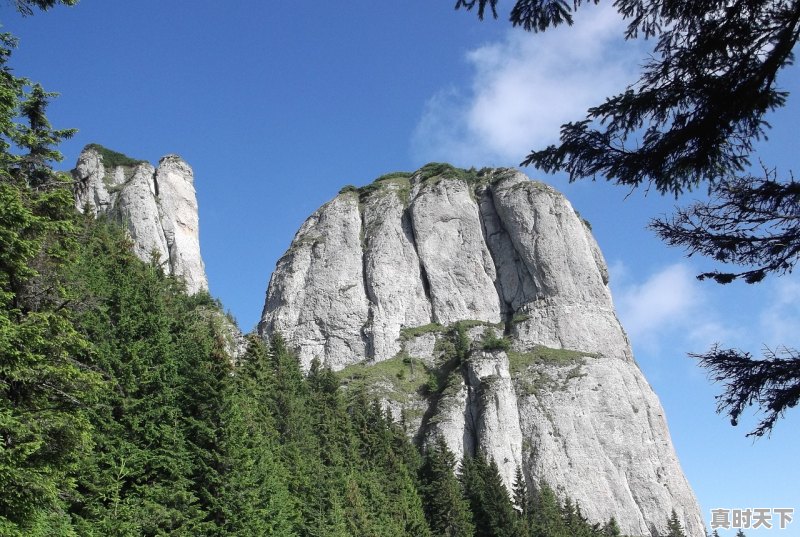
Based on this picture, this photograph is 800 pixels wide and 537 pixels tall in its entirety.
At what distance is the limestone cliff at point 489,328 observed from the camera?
296 ft

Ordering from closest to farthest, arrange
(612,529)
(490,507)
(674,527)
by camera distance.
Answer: (490,507) < (612,529) < (674,527)

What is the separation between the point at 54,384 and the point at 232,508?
1297 cm

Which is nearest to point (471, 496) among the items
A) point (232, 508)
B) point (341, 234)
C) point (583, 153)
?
point (232, 508)

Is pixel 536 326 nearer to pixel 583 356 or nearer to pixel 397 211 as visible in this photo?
pixel 583 356

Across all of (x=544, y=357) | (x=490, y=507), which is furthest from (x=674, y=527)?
(x=490, y=507)

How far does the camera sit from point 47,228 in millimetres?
15586

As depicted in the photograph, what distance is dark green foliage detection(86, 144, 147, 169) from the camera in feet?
377

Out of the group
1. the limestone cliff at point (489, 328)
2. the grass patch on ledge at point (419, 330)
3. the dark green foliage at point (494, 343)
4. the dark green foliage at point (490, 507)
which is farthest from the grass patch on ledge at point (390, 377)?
the dark green foliage at point (490, 507)

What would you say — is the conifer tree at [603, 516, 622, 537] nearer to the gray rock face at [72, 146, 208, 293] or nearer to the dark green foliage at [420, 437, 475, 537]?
the dark green foliage at [420, 437, 475, 537]

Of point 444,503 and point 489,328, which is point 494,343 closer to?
point 489,328

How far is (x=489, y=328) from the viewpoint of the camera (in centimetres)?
10794

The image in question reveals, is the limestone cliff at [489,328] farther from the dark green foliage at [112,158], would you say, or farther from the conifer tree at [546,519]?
the dark green foliage at [112,158]

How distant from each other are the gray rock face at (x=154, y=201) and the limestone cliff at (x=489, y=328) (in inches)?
690

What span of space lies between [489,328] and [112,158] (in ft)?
233
